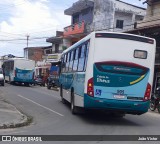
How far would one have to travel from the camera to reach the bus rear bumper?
46.2 feet

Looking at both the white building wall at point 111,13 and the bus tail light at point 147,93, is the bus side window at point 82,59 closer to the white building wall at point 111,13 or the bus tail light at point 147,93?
the bus tail light at point 147,93

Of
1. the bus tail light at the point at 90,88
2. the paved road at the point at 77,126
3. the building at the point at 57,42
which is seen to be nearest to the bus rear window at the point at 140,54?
the bus tail light at the point at 90,88

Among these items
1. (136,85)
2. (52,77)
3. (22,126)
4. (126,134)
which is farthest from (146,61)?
(52,77)

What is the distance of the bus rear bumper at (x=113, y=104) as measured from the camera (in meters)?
14.1

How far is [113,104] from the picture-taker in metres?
14.1

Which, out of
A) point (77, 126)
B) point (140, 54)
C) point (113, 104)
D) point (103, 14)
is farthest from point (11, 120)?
point (103, 14)

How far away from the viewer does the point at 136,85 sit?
47.3ft

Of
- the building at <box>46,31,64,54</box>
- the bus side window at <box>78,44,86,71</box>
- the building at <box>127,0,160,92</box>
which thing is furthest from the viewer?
the building at <box>46,31,64,54</box>

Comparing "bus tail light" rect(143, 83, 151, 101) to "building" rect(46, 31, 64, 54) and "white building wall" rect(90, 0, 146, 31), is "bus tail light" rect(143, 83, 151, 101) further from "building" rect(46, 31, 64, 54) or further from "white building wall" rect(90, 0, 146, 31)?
"building" rect(46, 31, 64, 54)

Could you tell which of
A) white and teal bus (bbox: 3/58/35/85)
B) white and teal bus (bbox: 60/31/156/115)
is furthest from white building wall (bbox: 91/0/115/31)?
white and teal bus (bbox: 60/31/156/115)

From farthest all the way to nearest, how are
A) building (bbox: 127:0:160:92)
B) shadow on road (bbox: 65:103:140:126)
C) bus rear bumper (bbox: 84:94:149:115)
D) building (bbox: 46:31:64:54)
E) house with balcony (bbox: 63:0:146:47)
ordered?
building (bbox: 46:31:64:54) → house with balcony (bbox: 63:0:146:47) → building (bbox: 127:0:160:92) → shadow on road (bbox: 65:103:140:126) → bus rear bumper (bbox: 84:94:149:115)

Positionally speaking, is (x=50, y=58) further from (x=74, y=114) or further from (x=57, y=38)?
(x=74, y=114)

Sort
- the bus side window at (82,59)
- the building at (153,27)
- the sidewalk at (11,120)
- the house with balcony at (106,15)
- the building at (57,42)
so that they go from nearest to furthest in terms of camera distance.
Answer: the sidewalk at (11,120) < the bus side window at (82,59) < the building at (153,27) < the house with balcony at (106,15) < the building at (57,42)

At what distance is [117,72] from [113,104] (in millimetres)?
1195
